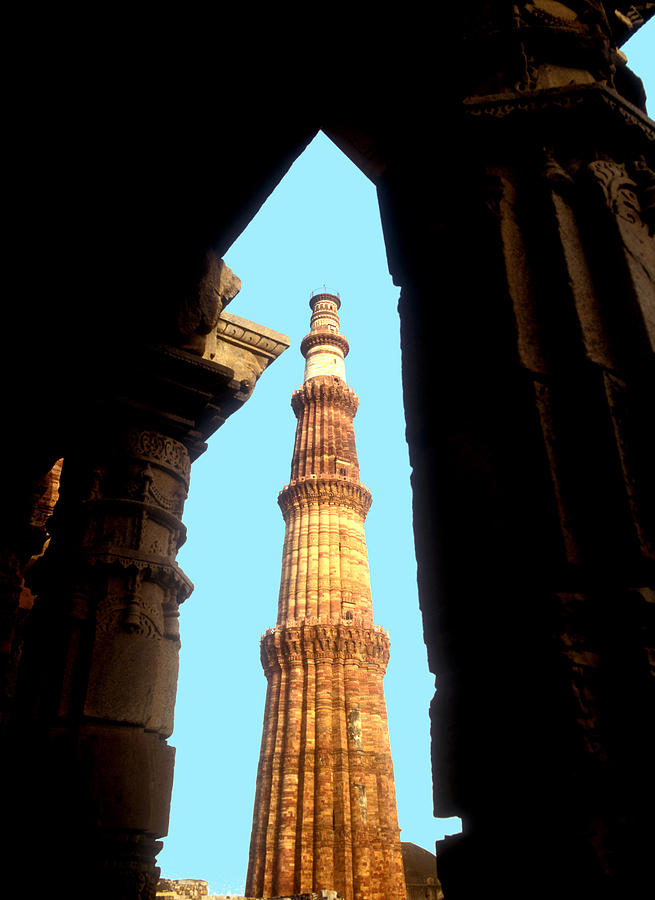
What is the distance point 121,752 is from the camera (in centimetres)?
292

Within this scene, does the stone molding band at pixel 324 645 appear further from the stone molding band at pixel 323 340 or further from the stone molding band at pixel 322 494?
the stone molding band at pixel 323 340

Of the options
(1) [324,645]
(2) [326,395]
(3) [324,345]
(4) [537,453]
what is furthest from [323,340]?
(4) [537,453]

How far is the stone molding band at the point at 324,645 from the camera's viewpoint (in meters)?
16.9

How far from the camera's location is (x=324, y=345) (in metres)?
23.7

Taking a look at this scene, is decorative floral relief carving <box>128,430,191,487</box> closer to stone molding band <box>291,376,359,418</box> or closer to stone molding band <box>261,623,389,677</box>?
stone molding band <box>261,623,389,677</box>

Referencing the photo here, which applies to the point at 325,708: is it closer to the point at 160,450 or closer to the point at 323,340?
the point at 323,340

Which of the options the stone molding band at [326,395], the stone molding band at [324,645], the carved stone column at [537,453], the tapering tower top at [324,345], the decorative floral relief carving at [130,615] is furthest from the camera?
the tapering tower top at [324,345]

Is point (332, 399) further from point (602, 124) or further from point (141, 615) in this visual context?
point (602, 124)

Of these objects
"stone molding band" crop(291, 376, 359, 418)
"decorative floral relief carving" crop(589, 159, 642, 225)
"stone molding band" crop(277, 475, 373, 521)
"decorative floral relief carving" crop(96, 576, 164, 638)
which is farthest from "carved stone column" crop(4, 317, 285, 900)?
"stone molding band" crop(291, 376, 359, 418)

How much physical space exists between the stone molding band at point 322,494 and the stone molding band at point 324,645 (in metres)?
3.58

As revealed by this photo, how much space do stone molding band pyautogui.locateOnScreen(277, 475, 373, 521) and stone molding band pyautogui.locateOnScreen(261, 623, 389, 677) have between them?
11.7 ft

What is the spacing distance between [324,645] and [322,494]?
430 centimetres

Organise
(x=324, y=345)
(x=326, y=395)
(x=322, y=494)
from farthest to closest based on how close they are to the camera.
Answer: (x=324, y=345), (x=326, y=395), (x=322, y=494)

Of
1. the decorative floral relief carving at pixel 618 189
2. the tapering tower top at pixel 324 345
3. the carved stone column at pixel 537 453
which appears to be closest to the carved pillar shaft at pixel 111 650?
the carved stone column at pixel 537 453
